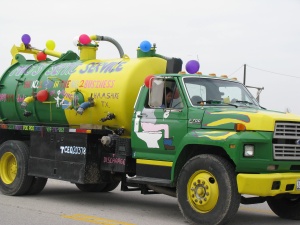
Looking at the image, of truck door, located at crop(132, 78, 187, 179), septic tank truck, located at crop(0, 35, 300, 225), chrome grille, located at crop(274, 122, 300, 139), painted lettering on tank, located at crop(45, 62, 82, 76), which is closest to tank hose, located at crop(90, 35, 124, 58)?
septic tank truck, located at crop(0, 35, 300, 225)

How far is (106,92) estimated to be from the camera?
1040 cm

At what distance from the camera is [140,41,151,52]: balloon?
10.5 meters

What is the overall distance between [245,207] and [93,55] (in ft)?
14.2

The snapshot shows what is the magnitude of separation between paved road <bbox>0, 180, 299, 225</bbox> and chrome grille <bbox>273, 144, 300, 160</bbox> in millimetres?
1321

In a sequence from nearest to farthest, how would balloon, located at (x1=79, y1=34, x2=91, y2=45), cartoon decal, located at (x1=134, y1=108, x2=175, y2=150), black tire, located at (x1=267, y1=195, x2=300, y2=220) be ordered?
1. cartoon decal, located at (x1=134, y1=108, x2=175, y2=150)
2. black tire, located at (x1=267, y1=195, x2=300, y2=220)
3. balloon, located at (x1=79, y1=34, x2=91, y2=45)

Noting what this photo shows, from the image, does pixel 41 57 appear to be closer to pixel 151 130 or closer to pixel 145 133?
pixel 145 133

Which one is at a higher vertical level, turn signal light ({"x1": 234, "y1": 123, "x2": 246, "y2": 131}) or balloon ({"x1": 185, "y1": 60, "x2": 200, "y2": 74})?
balloon ({"x1": 185, "y1": 60, "x2": 200, "y2": 74})

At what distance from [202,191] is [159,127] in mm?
1436

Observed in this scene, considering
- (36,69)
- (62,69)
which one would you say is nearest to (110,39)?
(62,69)

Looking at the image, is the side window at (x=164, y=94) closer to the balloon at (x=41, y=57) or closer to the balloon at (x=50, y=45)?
the balloon at (x=41, y=57)

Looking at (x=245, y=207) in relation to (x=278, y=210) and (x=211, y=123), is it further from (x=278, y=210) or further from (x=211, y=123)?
(x=211, y=123)

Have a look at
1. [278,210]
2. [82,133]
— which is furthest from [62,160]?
[278,210]

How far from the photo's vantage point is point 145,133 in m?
9.53

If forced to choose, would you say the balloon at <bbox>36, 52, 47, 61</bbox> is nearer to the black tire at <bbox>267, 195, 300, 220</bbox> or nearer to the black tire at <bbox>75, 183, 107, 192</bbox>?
the black tire at <bbox>75, 183, 107, 192</bbox>
